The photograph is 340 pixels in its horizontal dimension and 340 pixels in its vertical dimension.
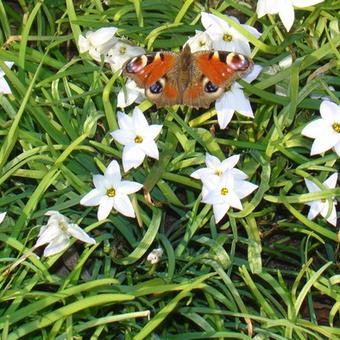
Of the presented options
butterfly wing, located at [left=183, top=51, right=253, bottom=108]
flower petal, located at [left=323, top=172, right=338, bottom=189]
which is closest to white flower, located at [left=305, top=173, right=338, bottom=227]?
flower petal, located at [left=323, top=172, right=338, bottom=189]

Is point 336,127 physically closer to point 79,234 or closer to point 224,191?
point 224,191

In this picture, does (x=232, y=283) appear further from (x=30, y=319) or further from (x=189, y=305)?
(x=30, y=319)

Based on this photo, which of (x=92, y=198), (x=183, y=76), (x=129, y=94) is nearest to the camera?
(x=92, y=198)

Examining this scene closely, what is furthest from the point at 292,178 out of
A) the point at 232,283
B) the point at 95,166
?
the point at 95,166

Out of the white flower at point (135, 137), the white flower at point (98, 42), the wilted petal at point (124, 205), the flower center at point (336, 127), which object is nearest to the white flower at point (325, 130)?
the flower center at point (336, 127)

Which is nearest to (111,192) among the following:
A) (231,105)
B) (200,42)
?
(231,105)

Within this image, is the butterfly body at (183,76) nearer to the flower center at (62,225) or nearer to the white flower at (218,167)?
the white flower at (218,167)
